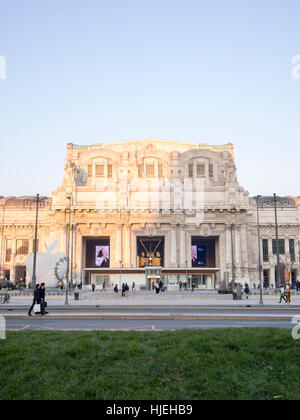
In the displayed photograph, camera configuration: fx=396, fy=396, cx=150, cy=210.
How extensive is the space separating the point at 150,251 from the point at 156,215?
397 inches

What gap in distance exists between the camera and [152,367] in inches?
318

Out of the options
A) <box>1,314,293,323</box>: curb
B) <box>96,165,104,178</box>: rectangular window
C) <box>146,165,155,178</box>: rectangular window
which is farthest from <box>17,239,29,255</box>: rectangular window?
<box>1,314,293,323</box>: curb

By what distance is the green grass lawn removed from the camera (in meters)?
6.83

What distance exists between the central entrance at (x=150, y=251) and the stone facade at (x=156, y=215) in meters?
0.41

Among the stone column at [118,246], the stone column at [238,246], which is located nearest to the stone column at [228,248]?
the stone column at [238,246]

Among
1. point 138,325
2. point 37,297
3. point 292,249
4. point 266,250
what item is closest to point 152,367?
point 138,325

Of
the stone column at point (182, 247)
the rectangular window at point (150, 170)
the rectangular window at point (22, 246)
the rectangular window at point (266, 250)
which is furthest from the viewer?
the rectangular window at point (22, 246)

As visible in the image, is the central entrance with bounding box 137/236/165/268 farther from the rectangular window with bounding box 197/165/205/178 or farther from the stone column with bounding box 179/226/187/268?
the rectangular window with bounding box 197/165/205/178

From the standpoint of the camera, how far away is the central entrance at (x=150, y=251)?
80.7 m

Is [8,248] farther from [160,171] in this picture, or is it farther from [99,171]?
[160,171]

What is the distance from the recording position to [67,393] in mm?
6762

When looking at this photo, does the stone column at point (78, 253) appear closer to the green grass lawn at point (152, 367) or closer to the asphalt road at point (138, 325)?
the asphalt road at point (138, 325)

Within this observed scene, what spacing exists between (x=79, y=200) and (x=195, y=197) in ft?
72.8

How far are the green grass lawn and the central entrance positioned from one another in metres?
68.4
